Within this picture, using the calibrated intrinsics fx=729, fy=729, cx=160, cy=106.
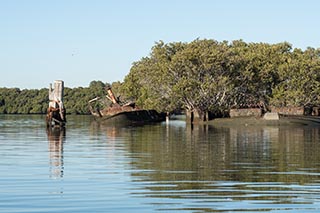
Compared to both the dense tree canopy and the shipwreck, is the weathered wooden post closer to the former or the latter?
the shipwreck

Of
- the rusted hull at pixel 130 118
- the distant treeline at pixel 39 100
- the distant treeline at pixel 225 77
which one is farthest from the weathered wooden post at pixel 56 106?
the distant treeline at pixel 39 100

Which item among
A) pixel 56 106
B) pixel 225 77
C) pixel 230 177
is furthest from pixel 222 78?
pixel 230 177

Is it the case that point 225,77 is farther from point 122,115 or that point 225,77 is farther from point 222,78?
point 122,115

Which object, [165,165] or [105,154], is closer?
[165,165]

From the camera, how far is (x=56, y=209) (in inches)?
536

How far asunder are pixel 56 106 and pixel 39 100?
404ft

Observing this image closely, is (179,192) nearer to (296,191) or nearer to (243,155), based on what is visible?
(296,191)

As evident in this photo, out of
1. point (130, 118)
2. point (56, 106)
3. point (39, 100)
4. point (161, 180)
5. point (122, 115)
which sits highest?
point (39, 100)

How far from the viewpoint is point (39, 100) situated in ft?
579

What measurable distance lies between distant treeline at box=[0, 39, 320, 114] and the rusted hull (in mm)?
1402

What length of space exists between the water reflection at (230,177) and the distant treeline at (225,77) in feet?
155

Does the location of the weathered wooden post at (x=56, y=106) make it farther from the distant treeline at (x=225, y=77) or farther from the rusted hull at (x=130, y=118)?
the distant treeline at (x=225, y=77)

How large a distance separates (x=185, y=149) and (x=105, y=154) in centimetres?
439

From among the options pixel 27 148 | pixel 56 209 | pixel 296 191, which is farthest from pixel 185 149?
pixel 56 209
